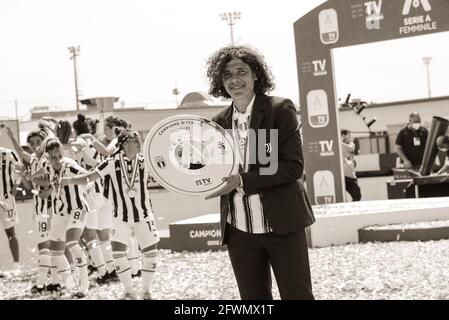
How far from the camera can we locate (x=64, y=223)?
5555mm

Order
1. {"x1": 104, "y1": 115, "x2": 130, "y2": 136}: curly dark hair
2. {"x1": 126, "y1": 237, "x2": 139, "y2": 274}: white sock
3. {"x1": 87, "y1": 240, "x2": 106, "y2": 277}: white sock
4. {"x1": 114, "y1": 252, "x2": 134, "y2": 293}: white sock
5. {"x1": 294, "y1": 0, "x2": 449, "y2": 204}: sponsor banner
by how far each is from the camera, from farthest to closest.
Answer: {"x1": 294, "y1": 0, "x2": 449, "y2": 204}: sponsor banner → {"x1": 126, "y1": 237, "x2": 139, "y2": 274}: white sock → {"x1": 87, "y1": 240, "x2": 106, "y2": 277}: white sock → {"x1": 104, "y1": 115, "x2": 130, "y2": 136}: curly dark hair → {"x1": 114, "y1": 252, "x2": 134, "y2": 293}: white sock

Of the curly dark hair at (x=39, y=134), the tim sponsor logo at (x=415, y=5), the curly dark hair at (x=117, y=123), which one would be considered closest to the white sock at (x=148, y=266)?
the curly dark hair at (x=117, y=123)

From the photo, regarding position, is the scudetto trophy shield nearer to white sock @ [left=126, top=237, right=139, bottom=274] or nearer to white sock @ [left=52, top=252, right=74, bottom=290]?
white sock @ [left=52, top=252, right=74, bottom=290]

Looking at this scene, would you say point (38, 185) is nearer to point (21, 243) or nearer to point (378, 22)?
point (21, 243)

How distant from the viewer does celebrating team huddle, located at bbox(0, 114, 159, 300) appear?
502cm

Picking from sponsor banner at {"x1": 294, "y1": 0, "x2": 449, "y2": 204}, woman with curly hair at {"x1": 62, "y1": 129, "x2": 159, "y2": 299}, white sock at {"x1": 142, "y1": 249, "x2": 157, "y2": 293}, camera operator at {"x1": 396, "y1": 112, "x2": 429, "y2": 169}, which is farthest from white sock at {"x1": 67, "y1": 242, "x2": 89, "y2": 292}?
camera operator at {"x1": 396, "y1": 112, "x2": 429, "y2": 169}

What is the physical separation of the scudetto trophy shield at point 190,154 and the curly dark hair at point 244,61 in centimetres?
22

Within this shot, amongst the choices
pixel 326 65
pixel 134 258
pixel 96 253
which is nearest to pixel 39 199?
pixel 96 253

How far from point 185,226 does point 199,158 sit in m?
5.20

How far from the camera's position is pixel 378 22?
30.9 feet

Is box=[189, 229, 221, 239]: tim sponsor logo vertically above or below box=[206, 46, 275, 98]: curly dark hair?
below

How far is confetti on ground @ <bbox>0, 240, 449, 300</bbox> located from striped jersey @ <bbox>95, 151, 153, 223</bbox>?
2.62 feet

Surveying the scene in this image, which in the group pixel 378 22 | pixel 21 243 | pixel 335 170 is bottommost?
pixel 21 243
